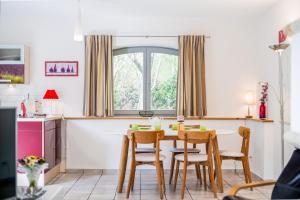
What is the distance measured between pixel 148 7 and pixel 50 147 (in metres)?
2.55

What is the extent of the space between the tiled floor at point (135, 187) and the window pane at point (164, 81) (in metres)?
1.17

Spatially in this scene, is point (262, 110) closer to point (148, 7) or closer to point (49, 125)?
point (148, 7)

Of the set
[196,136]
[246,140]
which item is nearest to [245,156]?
[246,140]

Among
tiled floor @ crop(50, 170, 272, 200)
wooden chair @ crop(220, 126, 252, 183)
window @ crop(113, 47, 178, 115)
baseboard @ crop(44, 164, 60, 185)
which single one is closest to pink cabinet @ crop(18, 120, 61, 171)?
baseboard @ crop(44, 164, 60, 185)

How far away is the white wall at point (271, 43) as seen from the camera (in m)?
4.33

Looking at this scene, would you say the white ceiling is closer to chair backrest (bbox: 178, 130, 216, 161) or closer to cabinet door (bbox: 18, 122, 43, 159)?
cabinet door (bbox: 18, 122, 43, 159)

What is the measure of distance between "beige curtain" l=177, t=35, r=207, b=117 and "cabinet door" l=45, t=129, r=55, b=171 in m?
2.03

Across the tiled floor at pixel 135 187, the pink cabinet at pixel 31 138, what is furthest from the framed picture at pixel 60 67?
the tiled floor at pixel 135 187

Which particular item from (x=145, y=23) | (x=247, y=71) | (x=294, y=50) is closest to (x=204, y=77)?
(x=247, y=71)

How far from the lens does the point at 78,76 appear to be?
5.59 m

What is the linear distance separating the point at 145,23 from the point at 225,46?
4.65ft

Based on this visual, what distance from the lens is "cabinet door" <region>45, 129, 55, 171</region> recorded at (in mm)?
4718

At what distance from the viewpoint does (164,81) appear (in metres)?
5.78

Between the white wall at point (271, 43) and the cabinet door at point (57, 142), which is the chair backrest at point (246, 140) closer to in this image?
the white wall at point (271, 43)
